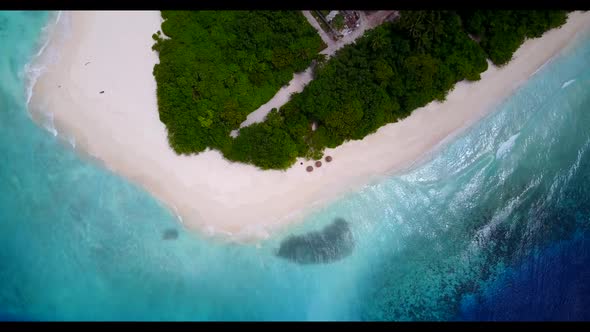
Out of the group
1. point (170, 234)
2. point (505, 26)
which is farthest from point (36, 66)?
point (505, 26)

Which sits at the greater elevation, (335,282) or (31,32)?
(31,32)

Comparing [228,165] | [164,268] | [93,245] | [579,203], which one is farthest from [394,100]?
[93,245]

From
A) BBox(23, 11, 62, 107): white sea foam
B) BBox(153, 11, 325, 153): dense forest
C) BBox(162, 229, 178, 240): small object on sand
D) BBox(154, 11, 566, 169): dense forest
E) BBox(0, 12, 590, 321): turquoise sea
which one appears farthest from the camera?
BBox(23, 11, 62, 107): white sea foam

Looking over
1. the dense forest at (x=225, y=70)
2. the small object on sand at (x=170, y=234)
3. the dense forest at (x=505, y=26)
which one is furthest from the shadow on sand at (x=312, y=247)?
the dense forest at (x=505, y=26)

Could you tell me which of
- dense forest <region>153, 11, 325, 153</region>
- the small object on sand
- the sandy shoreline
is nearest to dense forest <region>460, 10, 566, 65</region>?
the sandy shoreline

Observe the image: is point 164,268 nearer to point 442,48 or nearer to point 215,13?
point 215,13

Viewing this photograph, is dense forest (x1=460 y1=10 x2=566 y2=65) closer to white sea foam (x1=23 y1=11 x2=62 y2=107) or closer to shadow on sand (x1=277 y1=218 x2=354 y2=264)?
shadow on sand (x1=277 y1=218 x2=354 y2=264)

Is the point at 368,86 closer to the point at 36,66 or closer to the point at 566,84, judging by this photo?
the point at 566,84
